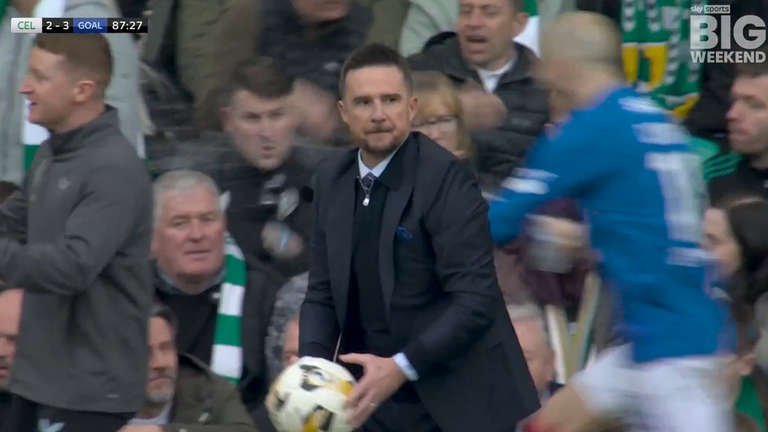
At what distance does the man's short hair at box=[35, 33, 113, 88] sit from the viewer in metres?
5.72

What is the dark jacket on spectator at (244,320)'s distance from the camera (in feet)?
22.0

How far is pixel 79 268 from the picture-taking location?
5.33 metres

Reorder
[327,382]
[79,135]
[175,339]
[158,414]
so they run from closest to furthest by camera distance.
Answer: [327,382] < [79,135] < [158,414] < [175,339]

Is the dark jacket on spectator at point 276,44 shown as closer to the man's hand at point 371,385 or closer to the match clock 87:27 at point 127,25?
the match clock 87:27 at point 127,25

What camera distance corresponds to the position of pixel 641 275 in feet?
15.5

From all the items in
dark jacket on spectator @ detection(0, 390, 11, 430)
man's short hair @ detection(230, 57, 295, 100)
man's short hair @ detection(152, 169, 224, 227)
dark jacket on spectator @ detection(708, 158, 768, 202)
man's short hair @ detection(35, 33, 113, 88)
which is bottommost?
dark jacket on spectator @ detection(0, 390, 11, 430)

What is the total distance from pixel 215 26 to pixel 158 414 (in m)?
2.39

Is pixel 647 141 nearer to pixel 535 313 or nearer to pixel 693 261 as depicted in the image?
pixel 693 261

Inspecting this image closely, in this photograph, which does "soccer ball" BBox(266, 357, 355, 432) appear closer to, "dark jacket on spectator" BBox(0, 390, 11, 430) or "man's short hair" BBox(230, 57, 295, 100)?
"dark jacket on spectator" BBox(0, 390, 11, 430)

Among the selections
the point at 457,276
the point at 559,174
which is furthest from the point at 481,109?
the point at 559,174

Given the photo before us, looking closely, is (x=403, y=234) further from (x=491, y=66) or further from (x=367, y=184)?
(x=491, y=66)

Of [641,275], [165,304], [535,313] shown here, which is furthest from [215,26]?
[641,275]

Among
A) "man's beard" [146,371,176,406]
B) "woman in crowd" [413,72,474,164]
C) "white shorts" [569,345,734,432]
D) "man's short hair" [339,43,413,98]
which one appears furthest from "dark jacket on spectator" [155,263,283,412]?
"white shorts" [569,345,734,432]

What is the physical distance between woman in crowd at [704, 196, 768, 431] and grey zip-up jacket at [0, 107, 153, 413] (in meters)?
2.20
